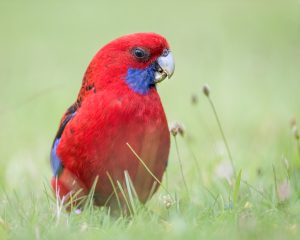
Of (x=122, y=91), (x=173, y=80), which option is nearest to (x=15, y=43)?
(x=173, y=80)

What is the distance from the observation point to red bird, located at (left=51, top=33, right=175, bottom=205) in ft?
10.7

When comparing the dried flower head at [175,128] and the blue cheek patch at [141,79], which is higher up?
the blue cheek patch at [141,79]

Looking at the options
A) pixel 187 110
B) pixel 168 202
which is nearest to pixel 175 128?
pixel 168 202

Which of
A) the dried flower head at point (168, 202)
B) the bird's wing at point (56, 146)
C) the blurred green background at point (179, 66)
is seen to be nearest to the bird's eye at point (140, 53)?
the bird's wing at point (56, 146)

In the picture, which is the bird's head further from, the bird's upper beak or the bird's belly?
the bird's belly

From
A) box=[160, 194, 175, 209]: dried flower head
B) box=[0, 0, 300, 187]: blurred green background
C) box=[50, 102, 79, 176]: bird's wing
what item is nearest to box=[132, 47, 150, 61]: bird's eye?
box=[50, 102, 79, 176]: bird's wing

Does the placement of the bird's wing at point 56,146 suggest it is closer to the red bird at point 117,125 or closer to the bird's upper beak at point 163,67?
the red bird at point 117,125

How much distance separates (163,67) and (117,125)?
458 millimetres

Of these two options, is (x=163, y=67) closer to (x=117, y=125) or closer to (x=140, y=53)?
(x=140, y=53)

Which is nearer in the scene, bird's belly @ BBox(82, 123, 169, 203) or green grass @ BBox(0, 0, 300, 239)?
green grass @ BBox(0, 0, 300, 239)

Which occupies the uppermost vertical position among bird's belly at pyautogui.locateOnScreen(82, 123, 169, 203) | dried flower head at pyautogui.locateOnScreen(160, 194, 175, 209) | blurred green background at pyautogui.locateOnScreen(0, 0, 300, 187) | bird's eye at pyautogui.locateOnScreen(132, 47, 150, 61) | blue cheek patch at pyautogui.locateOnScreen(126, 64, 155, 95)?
bird's eye at pyautogui.locateOnScreen(132, 47, 150, 61)

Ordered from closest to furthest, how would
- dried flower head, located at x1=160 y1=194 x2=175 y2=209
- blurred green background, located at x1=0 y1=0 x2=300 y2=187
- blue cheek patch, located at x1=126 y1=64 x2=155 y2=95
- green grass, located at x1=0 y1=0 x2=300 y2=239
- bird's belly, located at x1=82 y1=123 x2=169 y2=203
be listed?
green grass, located at x1=0 y1=0 x2=300 y2=239, dried flower head, located at x1=160 y1=194 x2=175 y2=209, bird's belly, located at x1=82 y1=123 x2=169 y2=203, blue cheek patch, located at x1=126 y1=64 x2=155 y2=95, blurred green background, located at x1=0 y1=0 x2=300 y2=187

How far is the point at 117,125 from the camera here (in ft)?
10.7

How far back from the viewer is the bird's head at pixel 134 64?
347 centimetres
